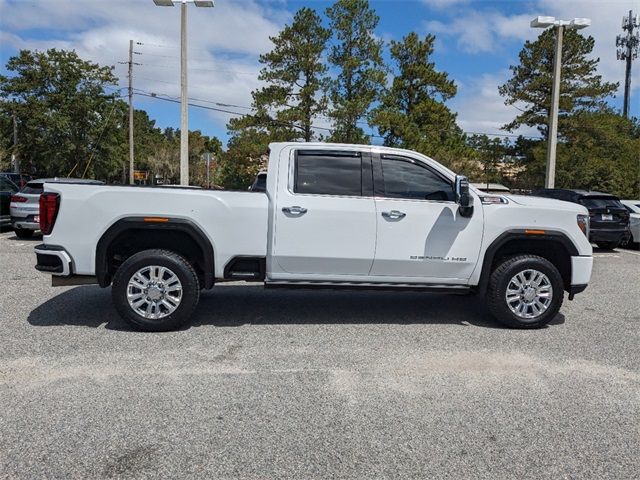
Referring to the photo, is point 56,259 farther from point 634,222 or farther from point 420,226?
point 634,222

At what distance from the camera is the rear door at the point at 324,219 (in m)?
5.49

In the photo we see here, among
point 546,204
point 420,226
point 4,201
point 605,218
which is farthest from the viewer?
point 4,201

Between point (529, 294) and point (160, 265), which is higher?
point (160, 265)

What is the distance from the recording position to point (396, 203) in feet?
18.4

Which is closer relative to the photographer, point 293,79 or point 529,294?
point 529,294

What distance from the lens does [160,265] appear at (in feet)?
17.7

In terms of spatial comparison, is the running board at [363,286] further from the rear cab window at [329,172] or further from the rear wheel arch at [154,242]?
the rear cab window at [329,172]

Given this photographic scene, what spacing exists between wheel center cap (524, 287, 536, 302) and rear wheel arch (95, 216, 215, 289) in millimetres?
3336

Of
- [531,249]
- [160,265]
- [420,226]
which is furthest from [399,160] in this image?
[160,265]

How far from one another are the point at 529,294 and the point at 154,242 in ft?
13.3

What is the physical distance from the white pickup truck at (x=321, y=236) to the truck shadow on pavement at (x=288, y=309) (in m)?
0.54

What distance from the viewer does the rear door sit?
18.0 feet

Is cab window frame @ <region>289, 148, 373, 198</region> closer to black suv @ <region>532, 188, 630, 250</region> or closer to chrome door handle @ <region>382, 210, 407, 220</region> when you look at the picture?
chrome door handle @ <region>382, 210, 407, 220</region>

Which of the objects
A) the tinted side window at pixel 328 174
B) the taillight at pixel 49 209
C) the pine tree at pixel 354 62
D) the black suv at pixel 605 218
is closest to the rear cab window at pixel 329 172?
the tinted side window at pixel 328 174
